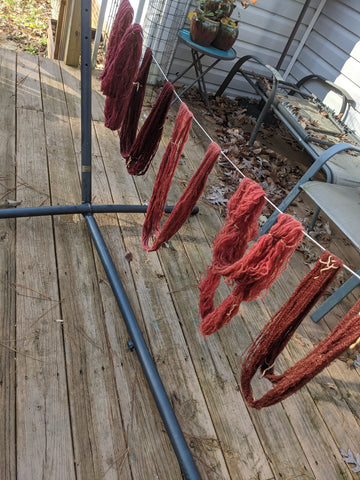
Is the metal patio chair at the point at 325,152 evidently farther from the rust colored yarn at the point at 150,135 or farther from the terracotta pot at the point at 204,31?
the rust colored yarn at the point at 150,135

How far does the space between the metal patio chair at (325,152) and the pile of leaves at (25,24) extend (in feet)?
8.25

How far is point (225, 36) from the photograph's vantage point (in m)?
3.19

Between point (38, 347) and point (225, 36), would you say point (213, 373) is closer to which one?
point (38, 347)

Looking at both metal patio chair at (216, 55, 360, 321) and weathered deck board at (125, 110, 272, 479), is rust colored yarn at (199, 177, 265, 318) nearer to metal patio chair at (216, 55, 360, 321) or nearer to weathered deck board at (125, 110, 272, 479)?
weathered deck board at (125, 110, 272, 479)

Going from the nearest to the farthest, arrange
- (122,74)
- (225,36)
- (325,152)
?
1. (122,74)
2. (325,152)
3. (225,36)

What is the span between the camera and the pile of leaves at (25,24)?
470cm

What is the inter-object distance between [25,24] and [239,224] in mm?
5312

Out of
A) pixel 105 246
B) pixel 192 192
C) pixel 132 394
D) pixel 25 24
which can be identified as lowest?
pixel 25 24

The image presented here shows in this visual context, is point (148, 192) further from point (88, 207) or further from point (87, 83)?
point (87, 83)

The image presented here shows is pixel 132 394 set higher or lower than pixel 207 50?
lower

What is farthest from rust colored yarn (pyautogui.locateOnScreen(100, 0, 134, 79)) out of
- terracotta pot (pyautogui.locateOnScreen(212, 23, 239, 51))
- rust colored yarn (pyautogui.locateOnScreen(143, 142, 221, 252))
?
terracotta pot (pyautogui.locateOnScreen(212, 23, 239, 51))

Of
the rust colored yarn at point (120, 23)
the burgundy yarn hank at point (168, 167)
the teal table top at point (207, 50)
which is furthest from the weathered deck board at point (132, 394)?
the teal table top at point (207, 50)

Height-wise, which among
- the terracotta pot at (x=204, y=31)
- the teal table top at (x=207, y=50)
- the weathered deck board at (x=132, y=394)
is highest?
the terracotta pot at (x=204, y=31)

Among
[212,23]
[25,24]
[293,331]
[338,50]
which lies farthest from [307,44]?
[293,331]
